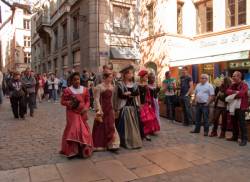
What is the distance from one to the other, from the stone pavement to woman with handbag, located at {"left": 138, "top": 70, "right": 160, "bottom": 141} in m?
0.27

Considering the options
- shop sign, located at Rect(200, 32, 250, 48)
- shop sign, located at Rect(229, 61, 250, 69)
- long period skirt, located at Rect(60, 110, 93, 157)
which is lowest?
long period skirt, located at Rect(60, 110, 93, 157)

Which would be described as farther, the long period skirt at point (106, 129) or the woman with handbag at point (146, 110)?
the woman with handbag at point (146, 110)

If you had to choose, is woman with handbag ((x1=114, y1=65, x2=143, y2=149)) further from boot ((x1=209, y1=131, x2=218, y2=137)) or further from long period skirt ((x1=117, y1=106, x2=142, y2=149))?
boot ((x1=209, y1=131, x2=218, y2=137))

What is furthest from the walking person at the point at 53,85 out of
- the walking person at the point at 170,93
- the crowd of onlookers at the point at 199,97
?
the walking person at the point at 170,93

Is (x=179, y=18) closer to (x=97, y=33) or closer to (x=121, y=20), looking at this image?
(x=121, y=20)

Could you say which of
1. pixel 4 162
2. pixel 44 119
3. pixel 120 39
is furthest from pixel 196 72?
pixel 4 162

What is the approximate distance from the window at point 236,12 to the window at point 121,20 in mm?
7114

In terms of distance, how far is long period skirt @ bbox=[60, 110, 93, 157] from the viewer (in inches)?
215

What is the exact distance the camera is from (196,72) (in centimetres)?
1830

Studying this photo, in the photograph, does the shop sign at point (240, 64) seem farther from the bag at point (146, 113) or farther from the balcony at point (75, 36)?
the balcony at point (75, 36)

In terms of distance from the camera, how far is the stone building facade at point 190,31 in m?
16.9

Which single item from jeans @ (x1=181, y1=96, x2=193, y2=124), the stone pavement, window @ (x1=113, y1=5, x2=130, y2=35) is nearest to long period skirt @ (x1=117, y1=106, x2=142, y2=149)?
the stone pavement

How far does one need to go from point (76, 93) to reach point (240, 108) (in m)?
3.86

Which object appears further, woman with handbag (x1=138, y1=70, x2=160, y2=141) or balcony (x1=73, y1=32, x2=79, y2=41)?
balcony (x1=73, y1=32, x2=79, y2=41)
